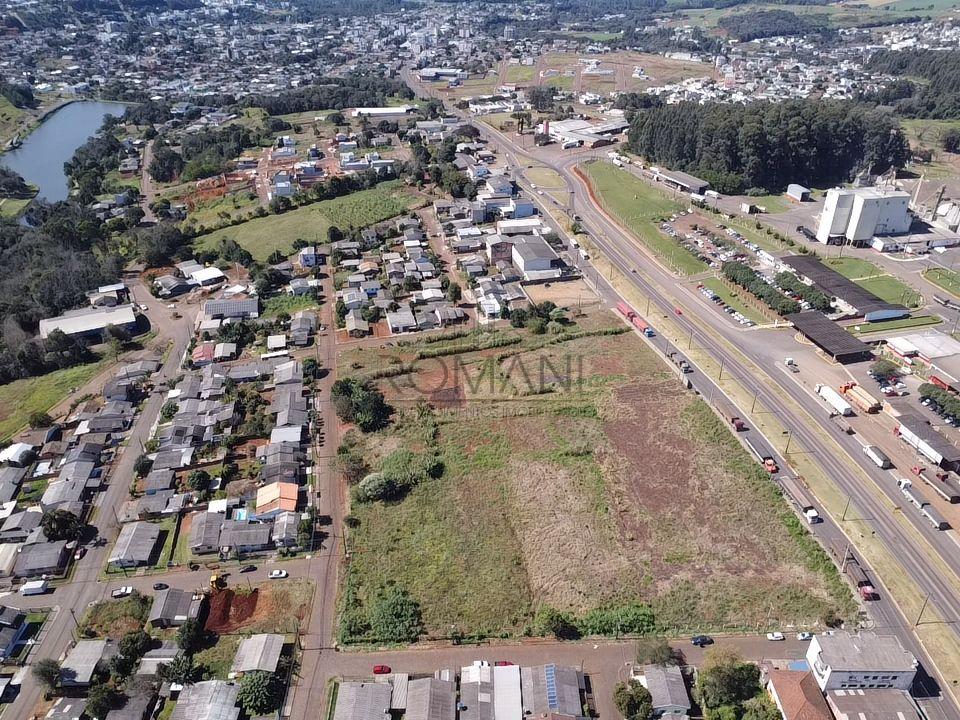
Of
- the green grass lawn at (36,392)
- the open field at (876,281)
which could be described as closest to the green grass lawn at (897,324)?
the open field at (876,281)

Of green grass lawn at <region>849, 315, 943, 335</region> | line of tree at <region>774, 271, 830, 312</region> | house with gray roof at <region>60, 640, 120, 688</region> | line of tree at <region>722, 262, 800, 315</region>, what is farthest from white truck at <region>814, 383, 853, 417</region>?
house with gray roof at <region>60, 640, 120, 688</region>

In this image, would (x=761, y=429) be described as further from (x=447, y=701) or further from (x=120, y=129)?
(x=120, y=129)

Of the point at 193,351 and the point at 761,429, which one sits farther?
the point at 193,351

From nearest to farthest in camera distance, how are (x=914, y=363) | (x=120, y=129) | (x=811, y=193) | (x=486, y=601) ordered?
1. (x=486, y=601)
2. (x=914, y=363)
3. (x=811, y=193)
4. (x=120, y=129)

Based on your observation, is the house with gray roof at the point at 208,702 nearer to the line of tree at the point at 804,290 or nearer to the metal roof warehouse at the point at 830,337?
the metal roof warehouse at the point at 830,337

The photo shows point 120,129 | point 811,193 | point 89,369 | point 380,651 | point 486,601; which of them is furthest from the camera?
point 120,129

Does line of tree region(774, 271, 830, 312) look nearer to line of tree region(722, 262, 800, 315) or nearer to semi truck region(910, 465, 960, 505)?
line of tree region(722, 262, 800, 315)

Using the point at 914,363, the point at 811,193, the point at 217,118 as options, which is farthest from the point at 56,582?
the point at 217,118
